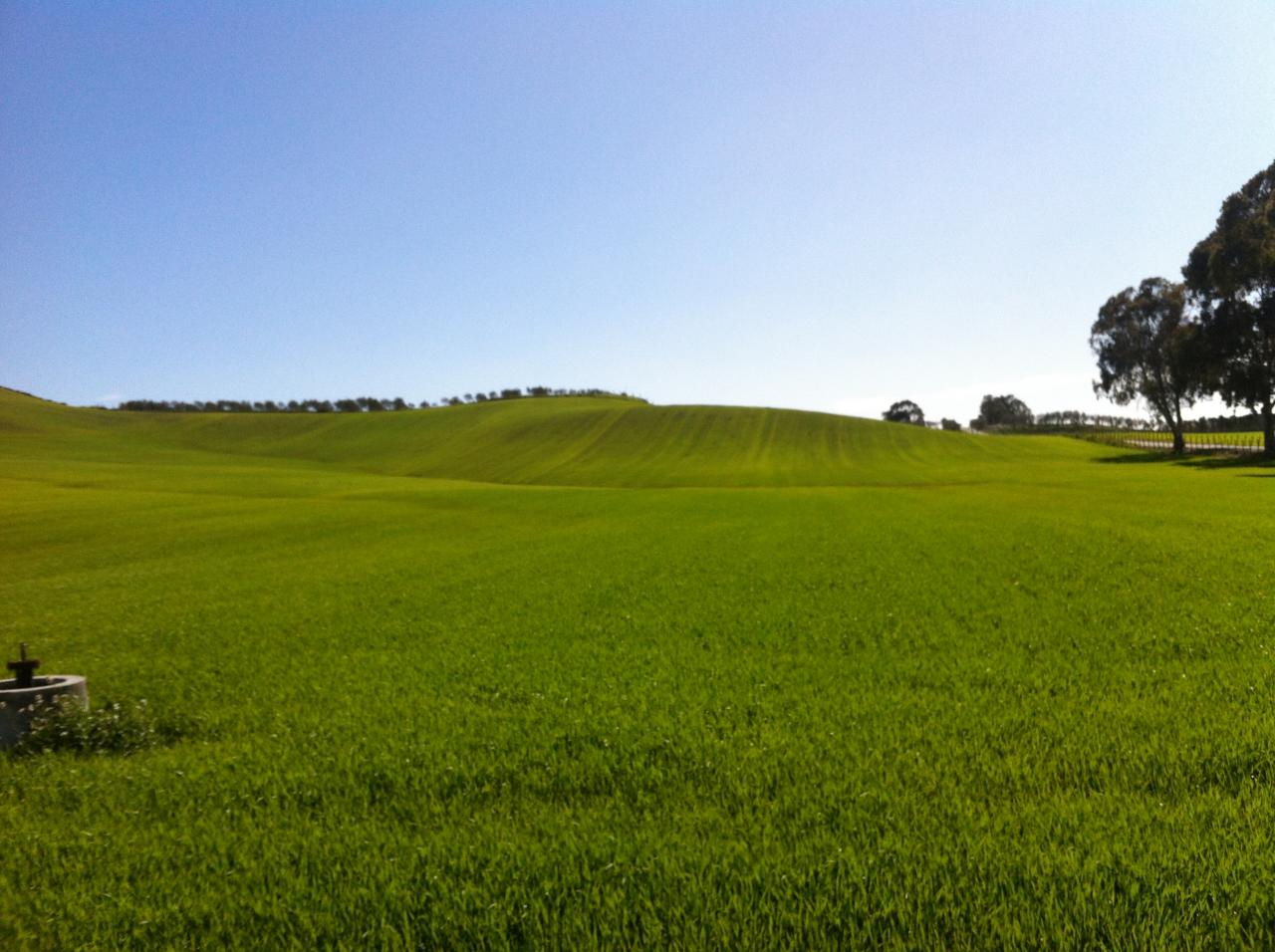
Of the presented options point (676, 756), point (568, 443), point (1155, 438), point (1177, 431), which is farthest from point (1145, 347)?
point (676, 756)

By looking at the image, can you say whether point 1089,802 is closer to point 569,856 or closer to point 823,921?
point 823,921

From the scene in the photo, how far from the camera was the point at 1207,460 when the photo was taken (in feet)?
252

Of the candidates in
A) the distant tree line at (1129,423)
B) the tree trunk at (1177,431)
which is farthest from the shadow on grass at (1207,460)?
the distant tree line at (1129,423)

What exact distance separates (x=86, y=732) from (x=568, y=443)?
355 ft

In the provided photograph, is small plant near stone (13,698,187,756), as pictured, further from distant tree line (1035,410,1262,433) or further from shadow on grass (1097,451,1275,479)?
distant tree line (1035,410,1262,433)

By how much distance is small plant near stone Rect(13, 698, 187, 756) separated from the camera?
27.1 feet

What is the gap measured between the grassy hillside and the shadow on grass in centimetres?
939

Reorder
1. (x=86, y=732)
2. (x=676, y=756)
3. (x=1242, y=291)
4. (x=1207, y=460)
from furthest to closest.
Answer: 1. (x=1207, y=460)
2. (x=1242, y=291)
3. (x=86, y=732)
4. (x=676, y=756)

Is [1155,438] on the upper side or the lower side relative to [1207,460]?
upper

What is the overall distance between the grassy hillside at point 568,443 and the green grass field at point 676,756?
6371 cm

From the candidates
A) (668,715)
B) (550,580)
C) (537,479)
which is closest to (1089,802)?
(668,715)

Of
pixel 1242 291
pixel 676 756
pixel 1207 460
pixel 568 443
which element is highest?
pixel 1242 291

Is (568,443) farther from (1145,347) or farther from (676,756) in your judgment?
(676,756)

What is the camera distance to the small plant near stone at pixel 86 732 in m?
8.25
